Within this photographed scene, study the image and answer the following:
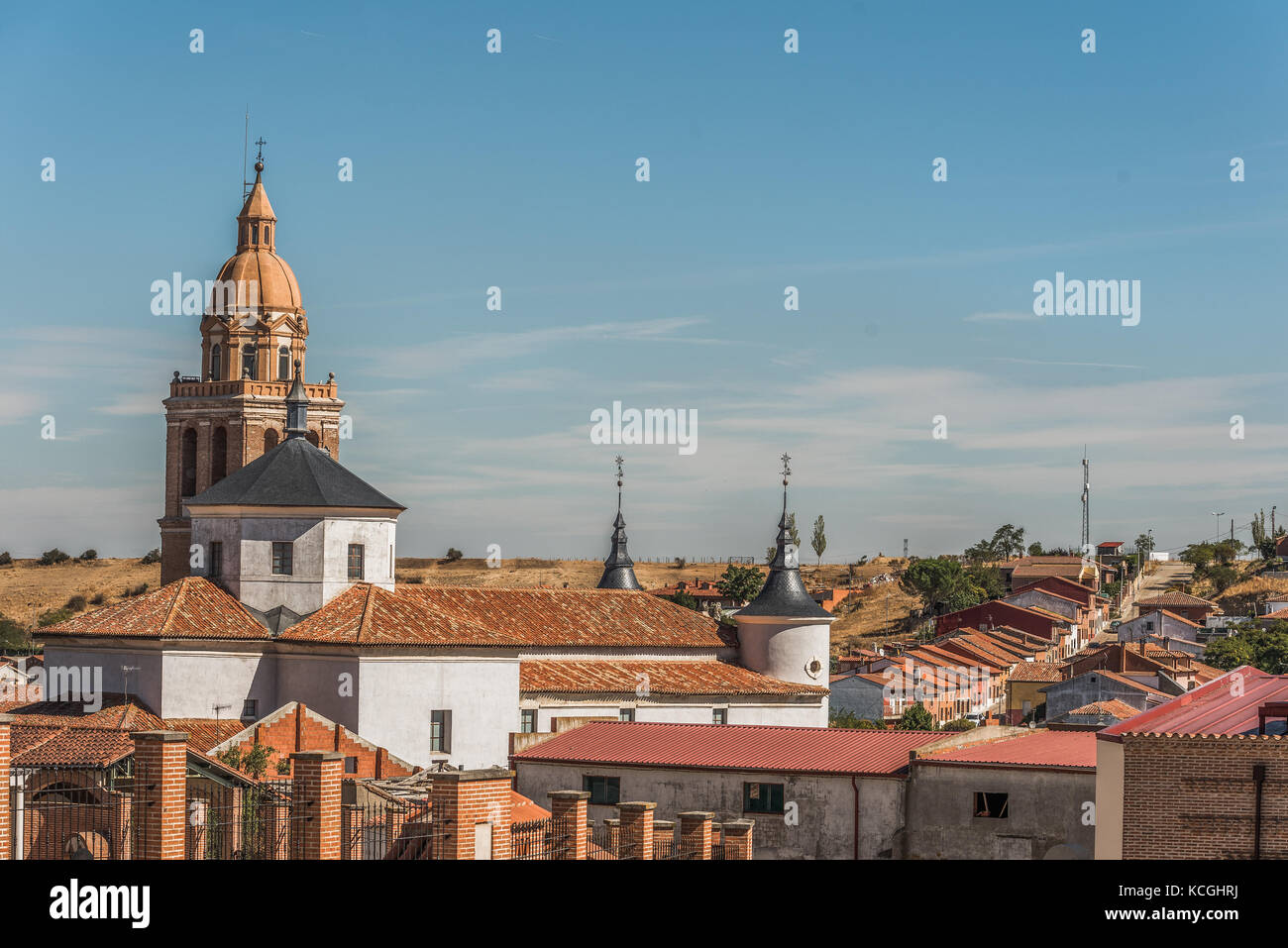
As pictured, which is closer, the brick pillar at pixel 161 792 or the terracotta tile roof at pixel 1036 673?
Answer: the brick pillar at pixel 161 792

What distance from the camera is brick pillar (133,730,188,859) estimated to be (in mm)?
23547

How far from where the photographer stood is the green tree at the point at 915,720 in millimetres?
72312

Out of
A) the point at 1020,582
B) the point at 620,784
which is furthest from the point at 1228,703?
the point at 1020,582

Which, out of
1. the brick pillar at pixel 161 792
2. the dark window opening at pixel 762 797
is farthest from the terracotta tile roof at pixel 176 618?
the brick pillar at pixel 161 792

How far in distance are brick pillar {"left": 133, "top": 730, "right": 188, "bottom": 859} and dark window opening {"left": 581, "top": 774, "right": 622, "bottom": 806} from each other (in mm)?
19510

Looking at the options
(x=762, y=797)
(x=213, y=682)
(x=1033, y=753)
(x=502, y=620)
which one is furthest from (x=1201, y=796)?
(x=502, y=620)

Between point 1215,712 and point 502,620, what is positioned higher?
point 502,620

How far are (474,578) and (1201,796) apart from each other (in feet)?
416

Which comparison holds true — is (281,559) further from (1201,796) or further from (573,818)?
(1201,796)

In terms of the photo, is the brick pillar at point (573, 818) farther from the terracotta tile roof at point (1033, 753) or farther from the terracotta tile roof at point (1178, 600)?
the terracotta tile roof at point (1178, 600)

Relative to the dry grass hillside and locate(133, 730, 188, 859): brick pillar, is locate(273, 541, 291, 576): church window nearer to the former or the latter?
locate(133, 730, 188, 859): brick pillar

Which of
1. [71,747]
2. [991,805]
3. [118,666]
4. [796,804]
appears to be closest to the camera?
[71,747]

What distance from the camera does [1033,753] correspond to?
38969 mm

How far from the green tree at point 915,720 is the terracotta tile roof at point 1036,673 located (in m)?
12.5
